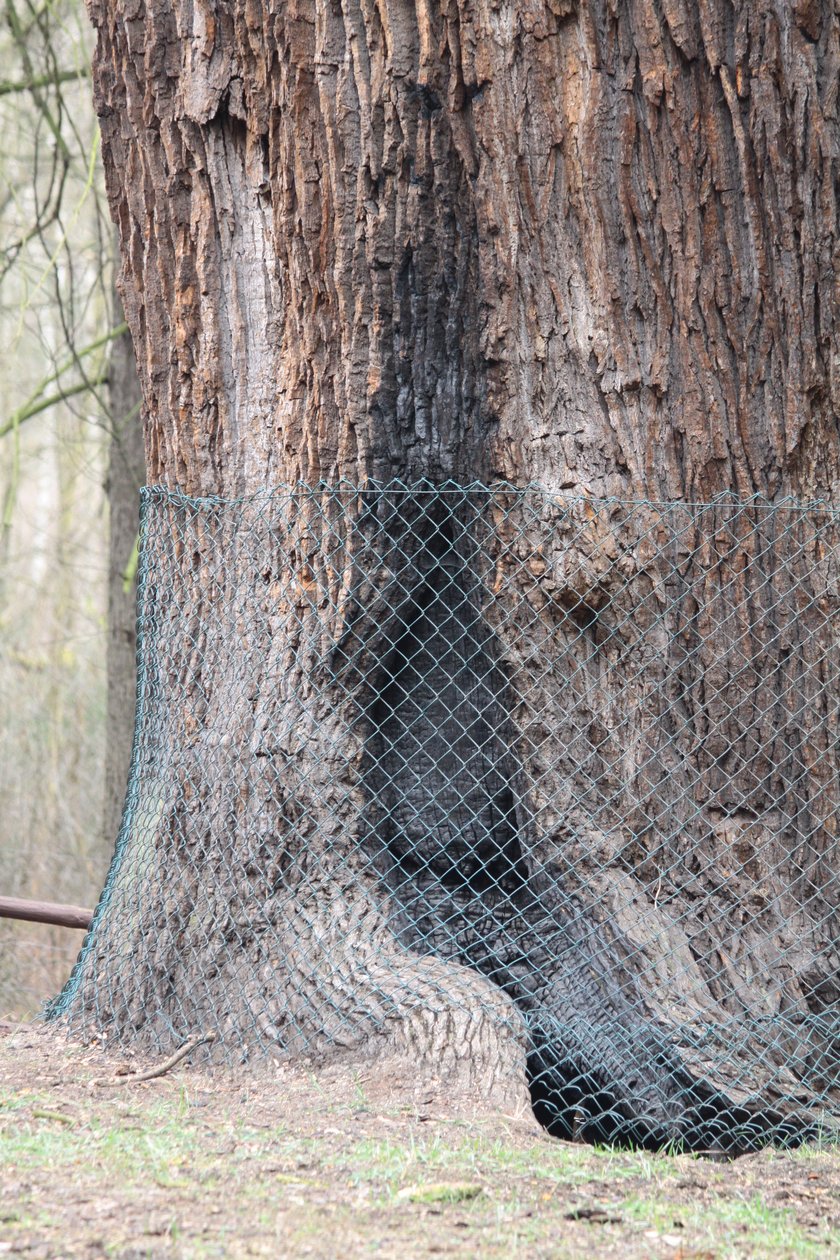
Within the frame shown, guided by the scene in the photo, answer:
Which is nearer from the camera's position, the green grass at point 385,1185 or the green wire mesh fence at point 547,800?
the green grass at point 385,1185

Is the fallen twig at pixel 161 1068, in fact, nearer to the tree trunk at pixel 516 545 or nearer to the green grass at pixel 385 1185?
the tree trunk at pixel 516 545

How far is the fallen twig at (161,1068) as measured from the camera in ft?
11.4

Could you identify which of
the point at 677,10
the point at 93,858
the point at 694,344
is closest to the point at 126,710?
the point at 93,858

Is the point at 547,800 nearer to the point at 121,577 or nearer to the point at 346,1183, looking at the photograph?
the point at 346,1183

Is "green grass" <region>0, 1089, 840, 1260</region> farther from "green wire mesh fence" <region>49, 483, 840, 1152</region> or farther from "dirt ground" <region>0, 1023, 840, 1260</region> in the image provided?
"green wire mesh fence" <region>49, 483, 840, 1152</region>

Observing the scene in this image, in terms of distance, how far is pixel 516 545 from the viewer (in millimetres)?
3730

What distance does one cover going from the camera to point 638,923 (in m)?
3.62

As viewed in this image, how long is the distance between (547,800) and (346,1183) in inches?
55.9

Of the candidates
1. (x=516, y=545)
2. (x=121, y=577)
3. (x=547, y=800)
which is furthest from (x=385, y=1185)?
(x=121, y=577)

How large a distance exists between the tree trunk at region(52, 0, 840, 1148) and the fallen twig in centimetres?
10

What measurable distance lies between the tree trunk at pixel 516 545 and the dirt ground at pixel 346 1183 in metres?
0.34

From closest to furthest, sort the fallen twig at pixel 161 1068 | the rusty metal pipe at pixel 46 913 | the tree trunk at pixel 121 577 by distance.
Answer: the fallen twig at pixel 161 1068 → the rusty metal pipe at pixel 46 913 → the tree trunk at pixel 121 577

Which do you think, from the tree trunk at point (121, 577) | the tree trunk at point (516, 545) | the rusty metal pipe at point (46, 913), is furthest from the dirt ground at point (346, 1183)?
the tree trunk at point (121, 577)

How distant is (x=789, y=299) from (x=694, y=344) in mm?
313
